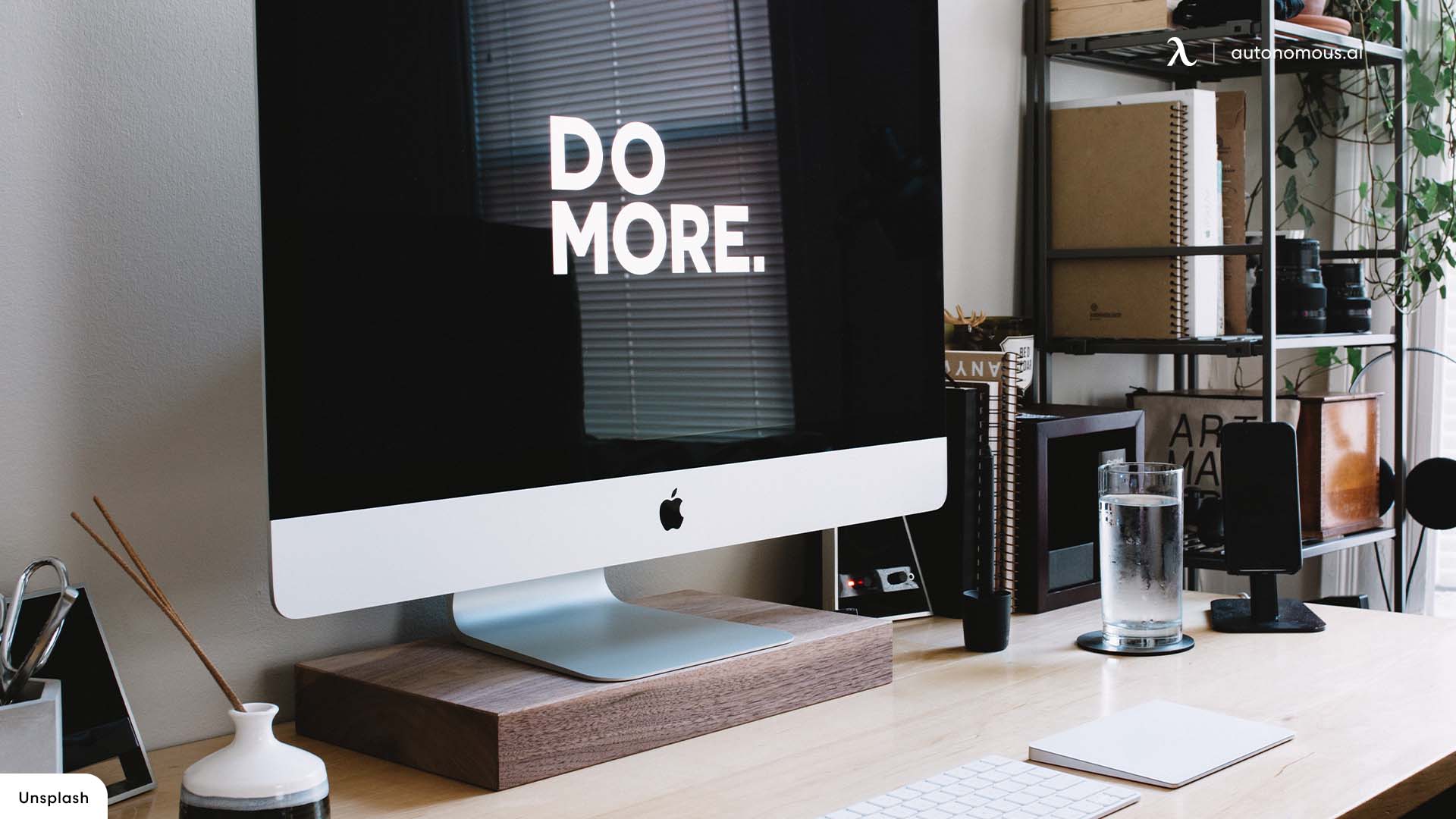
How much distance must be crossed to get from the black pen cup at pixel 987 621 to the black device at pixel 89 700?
0.80 metres

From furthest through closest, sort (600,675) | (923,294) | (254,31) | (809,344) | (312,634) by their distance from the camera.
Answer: (923,294), (809,344), (312,634), (600,675), (254,31)

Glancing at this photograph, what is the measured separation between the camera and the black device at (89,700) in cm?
91

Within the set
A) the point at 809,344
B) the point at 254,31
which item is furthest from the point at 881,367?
the point at 254,31

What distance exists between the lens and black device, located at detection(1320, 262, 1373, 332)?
2.09m

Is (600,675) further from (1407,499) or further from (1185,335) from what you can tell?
(1407,499)

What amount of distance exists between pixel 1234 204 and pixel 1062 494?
705 millimetres

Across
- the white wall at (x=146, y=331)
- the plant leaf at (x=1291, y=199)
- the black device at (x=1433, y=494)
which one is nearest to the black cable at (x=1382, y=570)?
the black device at (x=1433, y=494)

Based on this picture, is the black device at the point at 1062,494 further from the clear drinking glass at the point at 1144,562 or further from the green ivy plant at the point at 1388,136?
the green ivy plant at the point at 1388,136

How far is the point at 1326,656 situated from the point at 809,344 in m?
0.61

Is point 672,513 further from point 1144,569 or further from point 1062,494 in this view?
point 1062,494

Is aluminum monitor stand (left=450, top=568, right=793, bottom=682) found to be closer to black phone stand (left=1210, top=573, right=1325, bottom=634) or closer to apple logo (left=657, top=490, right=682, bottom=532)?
apple logo (left=657, top=490, right=682, bottom=532)

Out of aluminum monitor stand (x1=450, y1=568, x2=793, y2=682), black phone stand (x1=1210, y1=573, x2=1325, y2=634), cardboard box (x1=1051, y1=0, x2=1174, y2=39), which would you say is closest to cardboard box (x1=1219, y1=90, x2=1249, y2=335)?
cardboard box (x1=1051, y1=0, x2=1174, y2=39)

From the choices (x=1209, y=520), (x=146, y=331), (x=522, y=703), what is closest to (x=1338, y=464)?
(x=1209, y=520)

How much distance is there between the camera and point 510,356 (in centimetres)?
103
